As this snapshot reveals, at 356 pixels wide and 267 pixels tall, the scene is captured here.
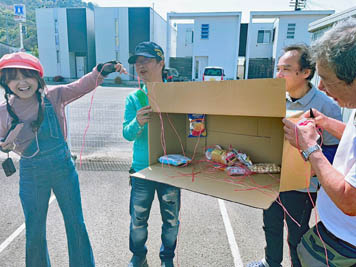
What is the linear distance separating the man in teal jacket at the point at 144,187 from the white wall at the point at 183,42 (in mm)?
20869

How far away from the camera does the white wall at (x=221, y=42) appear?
1806 cm

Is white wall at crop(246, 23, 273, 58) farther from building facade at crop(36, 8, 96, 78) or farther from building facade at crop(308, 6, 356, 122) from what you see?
building facade at crop(308, 6, 356, 122)

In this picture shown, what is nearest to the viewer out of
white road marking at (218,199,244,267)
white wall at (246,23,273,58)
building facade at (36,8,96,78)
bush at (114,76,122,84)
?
white road marking at (218,199,244,267)

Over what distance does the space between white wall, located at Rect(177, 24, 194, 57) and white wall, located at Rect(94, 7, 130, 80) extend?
4.94 meters

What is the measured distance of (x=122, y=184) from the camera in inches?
143

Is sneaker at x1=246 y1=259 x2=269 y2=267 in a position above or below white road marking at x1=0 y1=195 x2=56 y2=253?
above

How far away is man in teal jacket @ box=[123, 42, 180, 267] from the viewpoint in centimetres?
171

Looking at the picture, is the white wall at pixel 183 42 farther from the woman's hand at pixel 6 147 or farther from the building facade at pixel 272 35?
the woman's hand at pixel 6 147

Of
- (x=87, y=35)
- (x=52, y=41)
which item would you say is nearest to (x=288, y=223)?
(x=87, y=35)

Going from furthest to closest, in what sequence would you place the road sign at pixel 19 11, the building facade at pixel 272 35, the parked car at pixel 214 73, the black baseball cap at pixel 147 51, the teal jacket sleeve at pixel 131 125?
the building facade at pixel 272 35 < the parked car at pixel 214 73 < the road sign at pixel 19 11 < the black baseball cap at pixel 147 51 < the teal jacket sleeve at pixel 131 125

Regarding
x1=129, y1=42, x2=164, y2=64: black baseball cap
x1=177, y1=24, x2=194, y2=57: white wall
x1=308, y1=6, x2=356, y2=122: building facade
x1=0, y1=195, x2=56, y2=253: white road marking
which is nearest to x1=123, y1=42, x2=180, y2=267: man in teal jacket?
x1=129, y1=42, x2=164, y2=64: black baseball cap

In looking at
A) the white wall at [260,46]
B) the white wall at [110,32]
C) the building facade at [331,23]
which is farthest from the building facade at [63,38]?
the building facade at [331,23]

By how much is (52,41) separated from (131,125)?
88.0ft

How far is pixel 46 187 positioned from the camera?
5.21 feet
